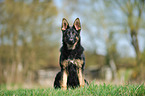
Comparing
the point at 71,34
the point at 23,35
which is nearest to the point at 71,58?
the point at 71,34

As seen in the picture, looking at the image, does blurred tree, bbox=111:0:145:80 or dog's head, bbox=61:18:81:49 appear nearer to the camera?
dog's head, bbox=61:18:81:49

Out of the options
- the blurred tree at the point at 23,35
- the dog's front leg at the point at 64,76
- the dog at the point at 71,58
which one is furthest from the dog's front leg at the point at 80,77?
the blurred tree at the point at 23,35

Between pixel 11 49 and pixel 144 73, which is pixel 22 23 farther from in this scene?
pixel 144 73

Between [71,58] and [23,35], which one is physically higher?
[23,35]

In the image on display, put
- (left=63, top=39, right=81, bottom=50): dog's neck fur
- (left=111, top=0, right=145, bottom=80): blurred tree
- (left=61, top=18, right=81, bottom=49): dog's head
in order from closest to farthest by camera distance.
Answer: (left=61, top=18, right=81, bottom=49): dog's head → (left=63, top=39, right=81, bottom=50): dog's neck fur → (left=111, top=0, right=145, bottom=80): blurred tree

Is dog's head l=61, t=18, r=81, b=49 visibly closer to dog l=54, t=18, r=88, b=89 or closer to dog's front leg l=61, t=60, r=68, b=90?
dog l=54, t=18, r=88, b=89

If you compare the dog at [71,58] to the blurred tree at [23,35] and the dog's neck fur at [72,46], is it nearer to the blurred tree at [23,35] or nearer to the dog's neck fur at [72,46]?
the dog's neck fur at [72,46]

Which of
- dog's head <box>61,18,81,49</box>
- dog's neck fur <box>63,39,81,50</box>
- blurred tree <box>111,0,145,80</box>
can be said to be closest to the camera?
dog's head <box>61,18,81,49</box>

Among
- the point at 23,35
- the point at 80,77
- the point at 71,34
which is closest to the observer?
the point at 71,34

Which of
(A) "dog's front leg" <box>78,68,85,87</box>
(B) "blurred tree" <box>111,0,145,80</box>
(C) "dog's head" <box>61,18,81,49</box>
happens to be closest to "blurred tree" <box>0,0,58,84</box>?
(B) "blurred tree" <box>111,0,145,80</box>

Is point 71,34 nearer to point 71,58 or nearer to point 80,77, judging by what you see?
point 71,58

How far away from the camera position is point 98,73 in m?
22.3

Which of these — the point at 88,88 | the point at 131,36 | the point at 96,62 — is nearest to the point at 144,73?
the point at 131,36

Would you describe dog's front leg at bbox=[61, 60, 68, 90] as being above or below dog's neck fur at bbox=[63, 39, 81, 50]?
below
